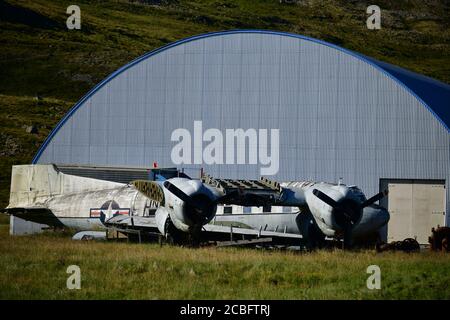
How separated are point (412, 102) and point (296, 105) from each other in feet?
20.0

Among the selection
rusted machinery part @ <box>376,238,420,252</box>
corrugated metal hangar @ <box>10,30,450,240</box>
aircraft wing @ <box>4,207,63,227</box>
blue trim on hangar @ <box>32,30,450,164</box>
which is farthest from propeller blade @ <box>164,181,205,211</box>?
blue trim on hangar @ <box>32,30,450,164</box>

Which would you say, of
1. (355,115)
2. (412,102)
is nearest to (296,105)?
(355,115)

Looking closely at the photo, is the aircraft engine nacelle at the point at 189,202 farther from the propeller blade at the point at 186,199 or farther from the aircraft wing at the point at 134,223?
the aircraft wing at the point at 134,223

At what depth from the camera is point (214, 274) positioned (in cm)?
2755

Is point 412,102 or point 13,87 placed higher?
point 13,87

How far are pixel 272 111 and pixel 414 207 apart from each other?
9076mm

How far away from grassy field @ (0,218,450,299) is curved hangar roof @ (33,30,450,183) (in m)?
11.8

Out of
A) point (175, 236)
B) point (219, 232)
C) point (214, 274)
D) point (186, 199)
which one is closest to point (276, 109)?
point (219, 232)

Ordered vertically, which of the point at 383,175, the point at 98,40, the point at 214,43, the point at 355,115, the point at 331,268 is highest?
the point at 98,40

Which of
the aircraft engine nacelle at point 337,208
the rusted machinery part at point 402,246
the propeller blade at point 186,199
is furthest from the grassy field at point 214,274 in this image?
the rusted machinery part at point 402,246

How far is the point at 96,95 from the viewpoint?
5097cm

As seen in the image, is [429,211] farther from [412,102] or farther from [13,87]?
[13,87]

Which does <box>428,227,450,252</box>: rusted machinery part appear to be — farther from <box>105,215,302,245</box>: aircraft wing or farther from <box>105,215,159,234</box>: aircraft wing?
<box>105,215,159,234</box>: aircraft wing

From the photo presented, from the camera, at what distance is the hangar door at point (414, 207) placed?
4538cm
